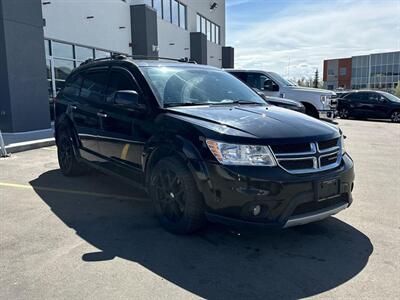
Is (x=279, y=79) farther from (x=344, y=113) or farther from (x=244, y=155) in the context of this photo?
(x=244, y=155)

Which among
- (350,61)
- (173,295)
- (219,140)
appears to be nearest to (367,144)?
(219,140)

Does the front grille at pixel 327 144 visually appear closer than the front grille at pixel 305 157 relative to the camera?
No

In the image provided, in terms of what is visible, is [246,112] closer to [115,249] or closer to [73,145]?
[115,249]

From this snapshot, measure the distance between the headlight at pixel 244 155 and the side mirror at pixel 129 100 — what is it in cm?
133

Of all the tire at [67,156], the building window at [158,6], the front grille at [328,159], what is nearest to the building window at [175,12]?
the building window at [158,6]

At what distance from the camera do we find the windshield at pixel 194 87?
4.60m

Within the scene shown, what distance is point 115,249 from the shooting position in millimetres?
3809

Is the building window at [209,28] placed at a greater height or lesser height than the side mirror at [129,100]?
greater

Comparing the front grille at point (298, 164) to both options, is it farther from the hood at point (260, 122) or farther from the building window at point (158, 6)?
the building window at point (158, 6)

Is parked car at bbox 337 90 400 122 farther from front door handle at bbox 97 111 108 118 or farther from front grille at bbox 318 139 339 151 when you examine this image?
front door handle at bbox 97 111 108 118

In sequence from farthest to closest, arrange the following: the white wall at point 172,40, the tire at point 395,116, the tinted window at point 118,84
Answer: the white wall at point 172,40 → the tire at point 395,116 → the tinted window at point 118,84

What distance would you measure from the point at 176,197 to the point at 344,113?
1892 cm

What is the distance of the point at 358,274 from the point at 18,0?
11.3 m

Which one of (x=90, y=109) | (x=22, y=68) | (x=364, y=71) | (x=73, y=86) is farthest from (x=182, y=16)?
(x=364, y=71)
